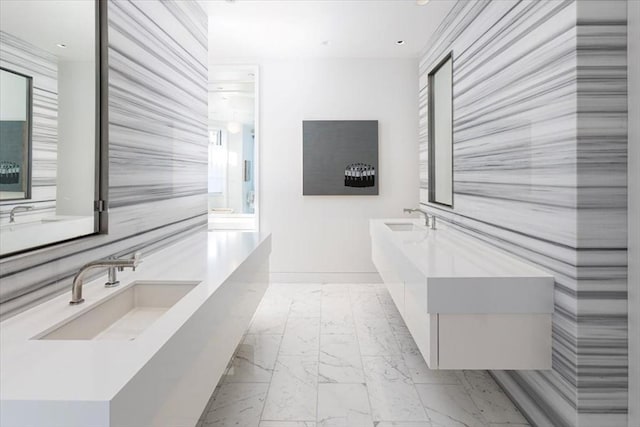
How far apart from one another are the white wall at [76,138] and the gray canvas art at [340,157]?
303cm

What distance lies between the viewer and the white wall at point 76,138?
1528mm

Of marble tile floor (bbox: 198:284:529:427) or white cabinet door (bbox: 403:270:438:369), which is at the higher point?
white cabinet door (bbox: 403:270:438:369)

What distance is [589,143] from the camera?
156 cm

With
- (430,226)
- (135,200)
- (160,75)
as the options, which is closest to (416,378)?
(430,226)

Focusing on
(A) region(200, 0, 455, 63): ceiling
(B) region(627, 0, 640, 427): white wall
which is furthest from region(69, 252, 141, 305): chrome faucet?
(A) region(200, 0, 455, 63): ceiling

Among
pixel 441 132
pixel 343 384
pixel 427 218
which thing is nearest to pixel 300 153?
pixel 441 132

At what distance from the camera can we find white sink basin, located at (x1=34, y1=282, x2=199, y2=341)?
1285 millimetres

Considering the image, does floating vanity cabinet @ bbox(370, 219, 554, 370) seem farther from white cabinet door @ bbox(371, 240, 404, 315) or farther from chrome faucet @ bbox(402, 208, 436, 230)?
chrome faucet @ bbox(402, 208, 436, 230)

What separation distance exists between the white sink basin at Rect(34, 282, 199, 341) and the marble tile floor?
725 millimetres

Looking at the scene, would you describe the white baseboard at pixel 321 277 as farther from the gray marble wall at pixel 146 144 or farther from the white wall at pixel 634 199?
the white wall at pixel 634 199

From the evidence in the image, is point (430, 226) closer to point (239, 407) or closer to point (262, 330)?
point (262, 330)

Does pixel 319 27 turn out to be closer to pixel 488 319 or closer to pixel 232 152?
pixel 232 152

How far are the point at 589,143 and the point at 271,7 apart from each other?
2.71m

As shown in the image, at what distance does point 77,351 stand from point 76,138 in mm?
1021
